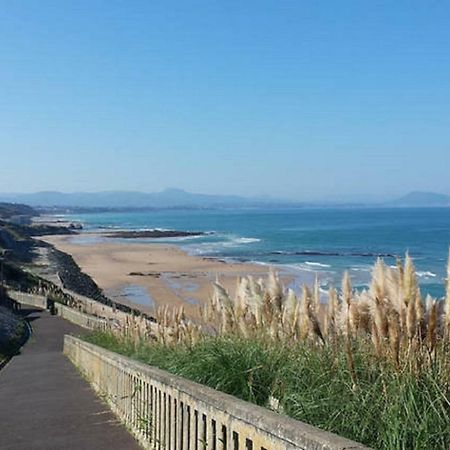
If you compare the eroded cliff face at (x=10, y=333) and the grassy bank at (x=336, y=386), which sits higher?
the grassy bank at (x=336, y=386)

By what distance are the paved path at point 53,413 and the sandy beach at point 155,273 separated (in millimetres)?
14807

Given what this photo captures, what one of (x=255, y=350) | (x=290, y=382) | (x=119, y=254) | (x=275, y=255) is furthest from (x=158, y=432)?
(x=119, y=254)

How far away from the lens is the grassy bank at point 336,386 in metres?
3.45

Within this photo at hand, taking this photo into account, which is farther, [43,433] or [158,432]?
[43,433]

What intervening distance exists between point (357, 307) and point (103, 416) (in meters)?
4.09

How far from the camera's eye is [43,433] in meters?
7.16

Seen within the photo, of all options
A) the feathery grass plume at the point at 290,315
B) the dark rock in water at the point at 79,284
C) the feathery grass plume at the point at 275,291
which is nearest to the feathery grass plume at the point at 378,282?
the feathery grass plume at the point at 290,315

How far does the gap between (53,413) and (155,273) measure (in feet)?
159

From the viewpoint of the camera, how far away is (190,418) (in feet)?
16.2

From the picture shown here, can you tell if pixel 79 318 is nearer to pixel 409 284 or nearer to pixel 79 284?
pixel 409 284

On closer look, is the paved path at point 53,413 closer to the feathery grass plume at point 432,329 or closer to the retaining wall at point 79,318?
the feathery grass plume at point 432,329

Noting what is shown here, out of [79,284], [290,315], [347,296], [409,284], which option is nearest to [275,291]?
[290,315]

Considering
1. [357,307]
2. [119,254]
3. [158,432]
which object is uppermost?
[357,307]

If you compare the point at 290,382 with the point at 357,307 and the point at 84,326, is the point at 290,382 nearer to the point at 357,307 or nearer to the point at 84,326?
the point at 357,307
